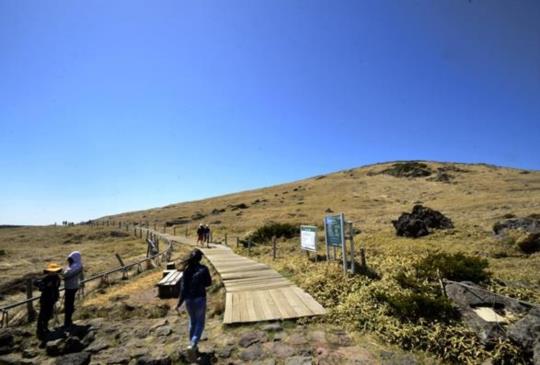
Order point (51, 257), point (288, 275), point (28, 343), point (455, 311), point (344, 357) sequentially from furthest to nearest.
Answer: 1. point (51, 257)
2. point (288, 275)
3. point (28, 343)
4. point (455, 311)
5. point (344, 357)

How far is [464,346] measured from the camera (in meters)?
5.58

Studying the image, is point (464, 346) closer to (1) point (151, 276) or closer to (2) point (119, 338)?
(2) point (119, 338)

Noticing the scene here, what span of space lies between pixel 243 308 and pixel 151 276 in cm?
836

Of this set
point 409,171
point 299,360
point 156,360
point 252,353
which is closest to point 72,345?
point 156,360

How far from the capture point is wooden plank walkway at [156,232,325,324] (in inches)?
296

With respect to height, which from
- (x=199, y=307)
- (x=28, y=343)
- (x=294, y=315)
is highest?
(x=199, y=307)

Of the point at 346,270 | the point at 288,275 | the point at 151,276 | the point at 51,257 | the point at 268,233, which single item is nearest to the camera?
the point at 346,270

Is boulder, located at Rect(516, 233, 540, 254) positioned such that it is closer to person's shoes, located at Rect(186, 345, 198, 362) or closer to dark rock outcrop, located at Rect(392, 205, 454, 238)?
dark rock outcrop, located at Rect(392, 205, 454, 238)

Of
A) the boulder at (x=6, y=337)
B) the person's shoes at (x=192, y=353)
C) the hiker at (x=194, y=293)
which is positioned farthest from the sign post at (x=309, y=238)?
the boulder at (x=6, y=337)

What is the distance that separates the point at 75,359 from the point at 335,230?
845 cm

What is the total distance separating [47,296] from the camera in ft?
25.7

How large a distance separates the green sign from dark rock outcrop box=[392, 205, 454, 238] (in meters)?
8.27

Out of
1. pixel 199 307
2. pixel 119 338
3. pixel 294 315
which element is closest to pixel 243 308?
pixel 294 315

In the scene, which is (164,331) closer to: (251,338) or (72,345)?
Result: (72,345)
